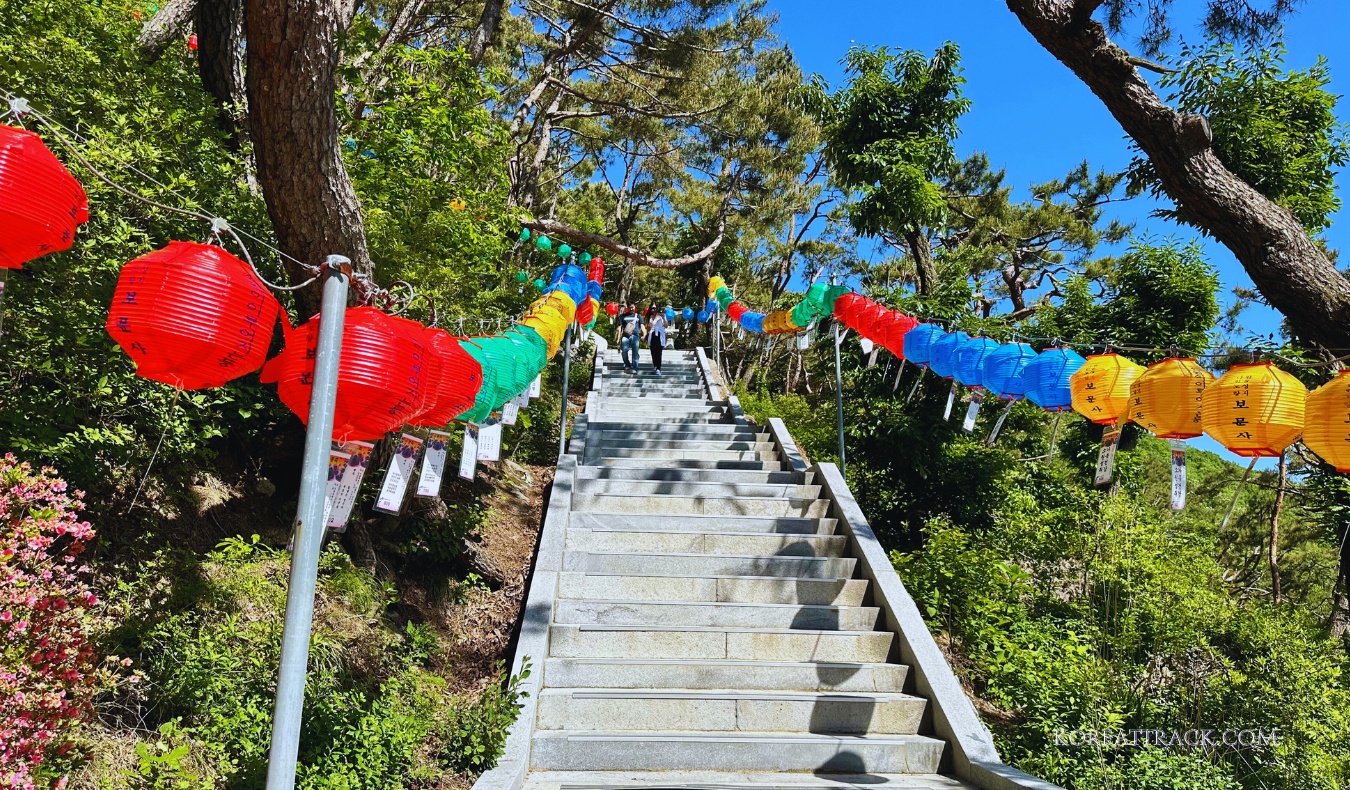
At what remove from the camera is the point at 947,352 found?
279 inches

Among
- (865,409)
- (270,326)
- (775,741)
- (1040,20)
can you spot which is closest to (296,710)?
(270,326)

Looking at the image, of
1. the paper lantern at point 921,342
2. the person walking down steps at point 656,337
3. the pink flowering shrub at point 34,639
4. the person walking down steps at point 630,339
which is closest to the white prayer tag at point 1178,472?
the paper lantern at point 921,342

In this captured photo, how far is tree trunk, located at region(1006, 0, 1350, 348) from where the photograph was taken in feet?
15.3

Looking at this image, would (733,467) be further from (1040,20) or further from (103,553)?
(103,553)

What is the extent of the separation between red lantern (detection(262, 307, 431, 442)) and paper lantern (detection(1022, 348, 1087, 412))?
192 inches

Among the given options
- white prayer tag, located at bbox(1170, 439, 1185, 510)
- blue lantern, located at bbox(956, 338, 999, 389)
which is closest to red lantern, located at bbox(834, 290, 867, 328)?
blue lantern, located at bbox(956, 338, 999, 389)

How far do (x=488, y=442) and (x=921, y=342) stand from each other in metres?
4.47

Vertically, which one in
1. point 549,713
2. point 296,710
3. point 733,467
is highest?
point 733,467

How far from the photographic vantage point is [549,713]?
4.99 metres

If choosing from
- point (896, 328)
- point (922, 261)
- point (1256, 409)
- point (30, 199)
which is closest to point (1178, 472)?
point (1256, 409)

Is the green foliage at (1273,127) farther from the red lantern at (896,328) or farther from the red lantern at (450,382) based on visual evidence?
the red lantern at (450,382)

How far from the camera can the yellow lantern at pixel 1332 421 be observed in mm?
4016

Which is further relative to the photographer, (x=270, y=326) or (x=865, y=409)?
(x=865, y=409)

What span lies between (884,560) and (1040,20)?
13.7 feet
